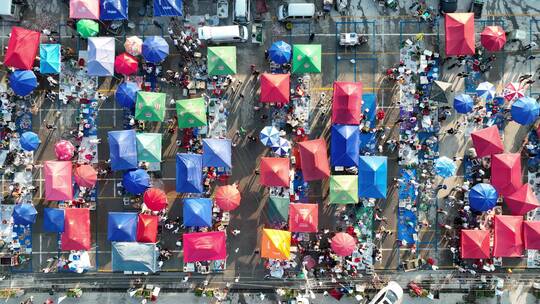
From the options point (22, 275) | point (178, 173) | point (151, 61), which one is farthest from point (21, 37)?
point (22, 275)

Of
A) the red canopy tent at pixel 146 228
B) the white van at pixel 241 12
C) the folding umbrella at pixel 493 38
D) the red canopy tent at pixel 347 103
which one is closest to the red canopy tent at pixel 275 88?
the red canopy tent at pixel 347 103

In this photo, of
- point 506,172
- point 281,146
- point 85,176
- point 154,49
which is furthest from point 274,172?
point 506,172

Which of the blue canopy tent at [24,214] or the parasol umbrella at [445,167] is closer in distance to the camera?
the parasol umbrella at [445,167]

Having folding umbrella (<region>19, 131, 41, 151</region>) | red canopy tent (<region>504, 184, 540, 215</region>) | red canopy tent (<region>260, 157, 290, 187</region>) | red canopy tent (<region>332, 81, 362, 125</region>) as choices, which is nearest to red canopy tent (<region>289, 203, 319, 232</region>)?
red canopy tent (<region>260, 157, 290, 187</region>)

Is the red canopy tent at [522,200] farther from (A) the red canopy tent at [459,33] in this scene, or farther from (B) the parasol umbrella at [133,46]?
(B) the parasol umbrella at [133,46]

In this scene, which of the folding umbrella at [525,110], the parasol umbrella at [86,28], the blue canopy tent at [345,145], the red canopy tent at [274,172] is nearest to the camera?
the folding umbrella at [525,110]

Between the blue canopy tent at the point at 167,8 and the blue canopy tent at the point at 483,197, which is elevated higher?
the blue canopy tent at the point at 167,8

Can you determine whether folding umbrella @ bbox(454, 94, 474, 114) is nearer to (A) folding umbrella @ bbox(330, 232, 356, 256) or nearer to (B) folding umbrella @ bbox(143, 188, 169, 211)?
(A) folding umbrella @ bbox(330, 232, 356, 256)
